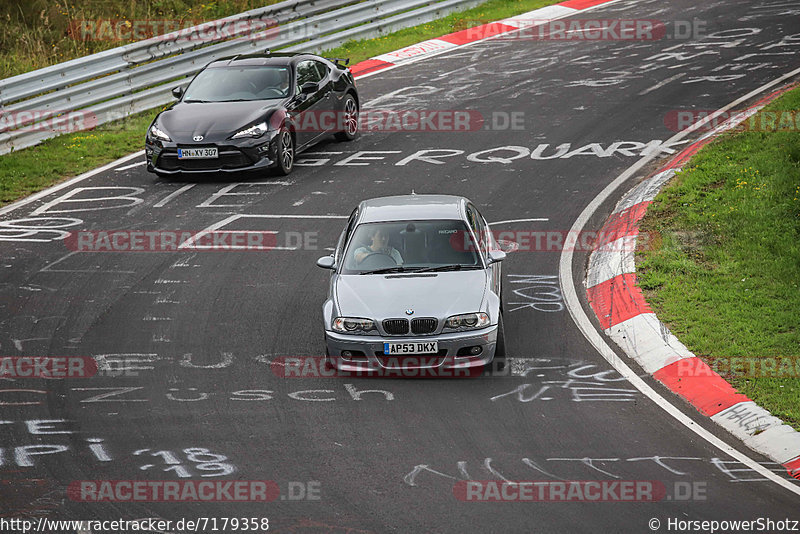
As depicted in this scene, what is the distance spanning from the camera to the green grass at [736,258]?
958cm

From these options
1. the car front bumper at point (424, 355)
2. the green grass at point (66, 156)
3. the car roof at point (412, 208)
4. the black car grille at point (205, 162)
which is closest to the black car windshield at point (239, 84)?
the black car grille at point (205, 162)

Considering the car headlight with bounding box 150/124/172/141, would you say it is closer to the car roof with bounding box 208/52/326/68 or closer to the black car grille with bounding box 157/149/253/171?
the black car grille with bounding box 157/149/253/171

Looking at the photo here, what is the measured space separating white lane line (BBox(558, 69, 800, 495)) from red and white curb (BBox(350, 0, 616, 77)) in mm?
8112

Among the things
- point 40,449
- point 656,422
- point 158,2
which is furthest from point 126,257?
point 158,2

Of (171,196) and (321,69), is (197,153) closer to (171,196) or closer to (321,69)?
(171,196)

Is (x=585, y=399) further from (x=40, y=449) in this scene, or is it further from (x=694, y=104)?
(x=694, y=104)

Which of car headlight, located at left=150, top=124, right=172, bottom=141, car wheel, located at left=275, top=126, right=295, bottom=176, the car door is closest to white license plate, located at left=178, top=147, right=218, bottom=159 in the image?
car headlight, located at left=150, top=124, right=172, bottom=141

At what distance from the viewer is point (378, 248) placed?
33.6ft

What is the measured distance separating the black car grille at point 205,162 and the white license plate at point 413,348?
732cm

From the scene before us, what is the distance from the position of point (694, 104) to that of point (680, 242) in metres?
7.53

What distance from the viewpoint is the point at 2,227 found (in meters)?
14.1

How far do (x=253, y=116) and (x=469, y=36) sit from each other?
434 inches

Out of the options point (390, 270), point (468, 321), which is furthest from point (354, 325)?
point (468, 321)

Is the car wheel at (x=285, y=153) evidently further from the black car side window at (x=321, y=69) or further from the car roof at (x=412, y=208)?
the car roof at (x=412, y=208)
